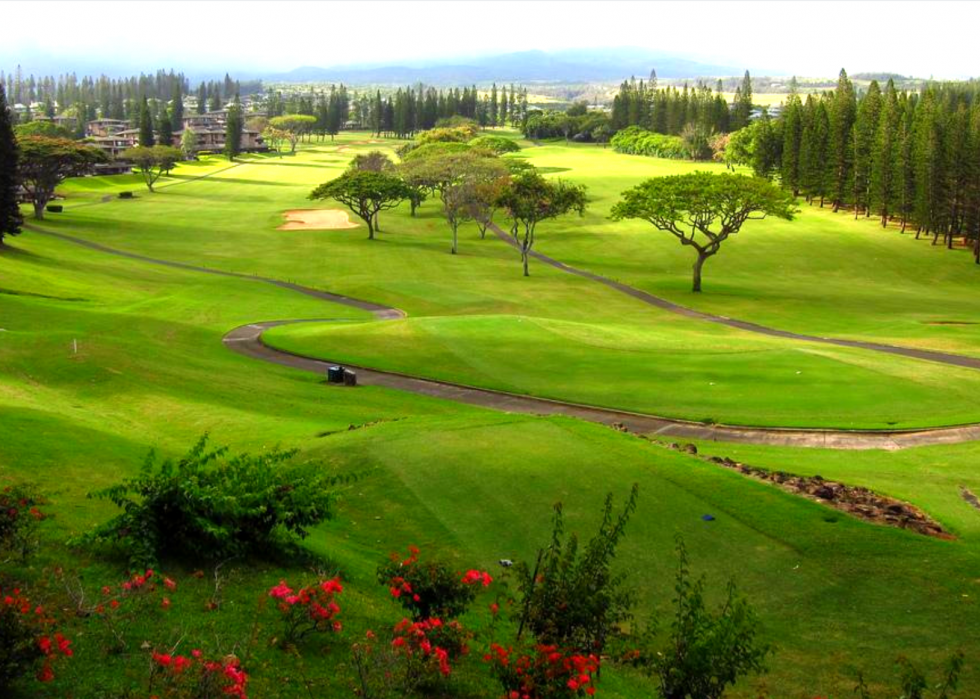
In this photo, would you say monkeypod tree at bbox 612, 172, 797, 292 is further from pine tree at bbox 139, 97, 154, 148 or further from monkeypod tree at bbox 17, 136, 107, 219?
pine tree at bbox 139, 97, 154, 148

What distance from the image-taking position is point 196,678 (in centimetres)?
1004

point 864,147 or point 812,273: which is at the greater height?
point 864,147

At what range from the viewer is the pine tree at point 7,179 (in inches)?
3066

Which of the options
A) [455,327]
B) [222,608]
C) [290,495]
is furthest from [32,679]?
[455,327]

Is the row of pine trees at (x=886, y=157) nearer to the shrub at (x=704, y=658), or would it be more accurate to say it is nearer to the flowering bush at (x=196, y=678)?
the shrub at (x=704, y=658)

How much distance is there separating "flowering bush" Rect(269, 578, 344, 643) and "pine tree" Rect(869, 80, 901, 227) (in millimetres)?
114400

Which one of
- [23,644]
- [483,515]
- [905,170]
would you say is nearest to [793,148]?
[905,170]

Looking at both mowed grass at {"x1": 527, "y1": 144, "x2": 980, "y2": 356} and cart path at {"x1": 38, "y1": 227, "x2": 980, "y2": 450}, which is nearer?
cart path at {"x1": 38, "y1": 227, "x2": 980, "y2": 450}

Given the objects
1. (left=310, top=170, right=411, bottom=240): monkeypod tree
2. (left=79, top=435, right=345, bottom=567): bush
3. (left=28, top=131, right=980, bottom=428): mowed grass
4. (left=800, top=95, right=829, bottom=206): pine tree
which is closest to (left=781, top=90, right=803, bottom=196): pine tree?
(left=800, top=95, right=829, bottom=206): pine tree

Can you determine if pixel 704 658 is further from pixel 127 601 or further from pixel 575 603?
pixel 127 601

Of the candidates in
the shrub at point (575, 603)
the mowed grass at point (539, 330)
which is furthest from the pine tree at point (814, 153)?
the shrub at point (575, 603)

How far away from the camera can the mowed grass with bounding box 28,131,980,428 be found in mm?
37125

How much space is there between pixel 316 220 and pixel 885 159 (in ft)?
237

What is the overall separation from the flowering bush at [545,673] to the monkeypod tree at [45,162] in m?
98.3
